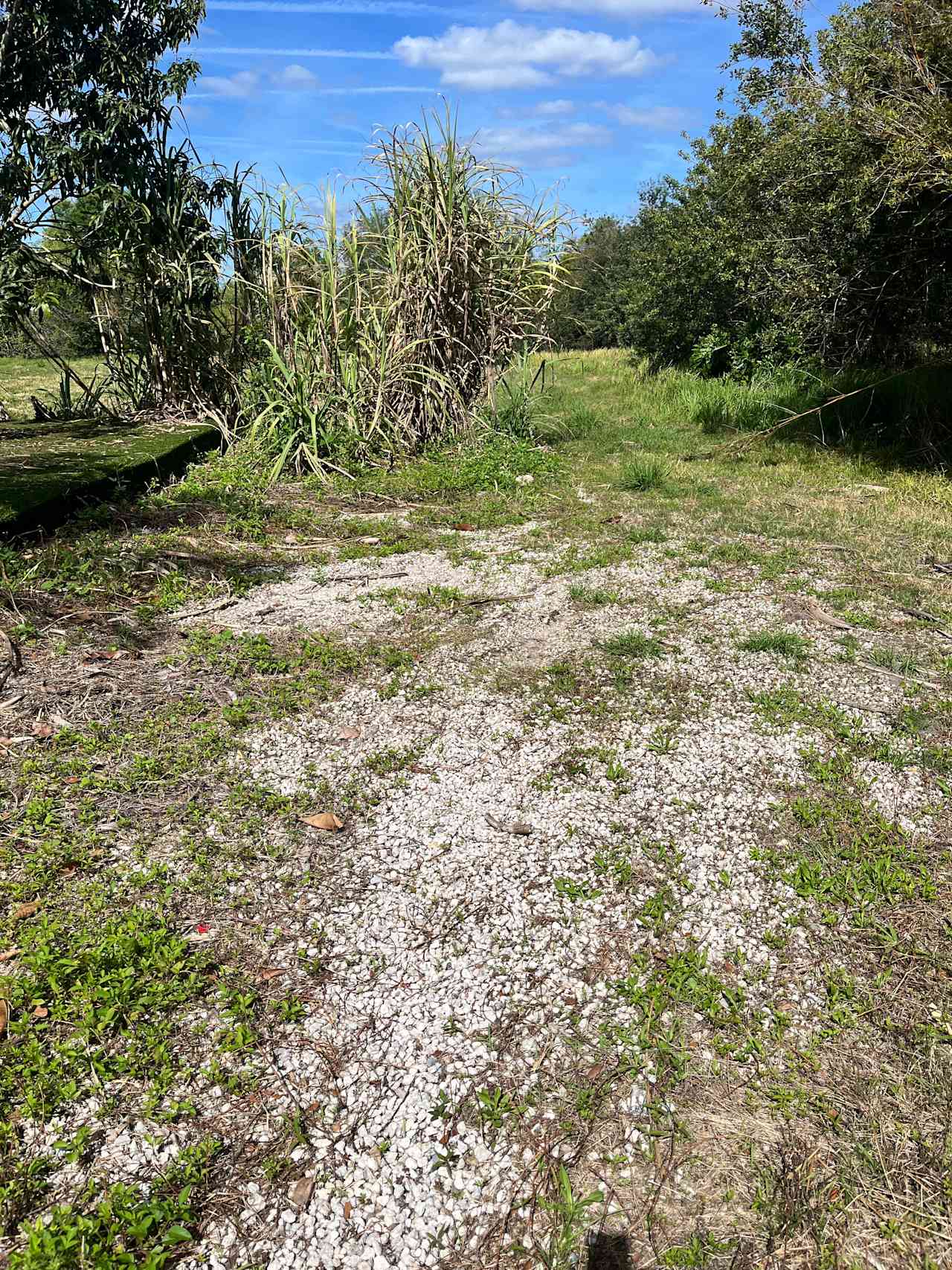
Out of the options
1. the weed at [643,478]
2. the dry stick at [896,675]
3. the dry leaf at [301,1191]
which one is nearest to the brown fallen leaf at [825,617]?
the dry stick at [896,675]

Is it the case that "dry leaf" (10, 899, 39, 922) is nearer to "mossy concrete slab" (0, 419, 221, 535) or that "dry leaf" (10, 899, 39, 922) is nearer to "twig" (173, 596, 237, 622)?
"twig" (173, 596, 237, 622)

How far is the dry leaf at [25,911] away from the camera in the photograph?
2094 mm

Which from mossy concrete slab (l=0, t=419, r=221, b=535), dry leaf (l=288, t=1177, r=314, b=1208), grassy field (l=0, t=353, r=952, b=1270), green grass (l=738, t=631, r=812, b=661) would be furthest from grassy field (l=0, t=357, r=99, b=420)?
dry leaf (l=288, t=1177, r=314, b=1208)

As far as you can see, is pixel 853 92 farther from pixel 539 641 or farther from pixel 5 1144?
pixel 5 1144

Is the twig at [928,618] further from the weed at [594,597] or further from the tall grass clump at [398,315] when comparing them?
the tall grass clump at [398,315]

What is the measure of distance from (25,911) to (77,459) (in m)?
4.07

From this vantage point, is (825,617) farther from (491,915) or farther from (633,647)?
(491,915)

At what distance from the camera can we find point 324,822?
2504 millimetres

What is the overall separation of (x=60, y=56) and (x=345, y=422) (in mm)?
4878

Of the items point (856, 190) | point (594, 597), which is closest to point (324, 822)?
point (594, 597)

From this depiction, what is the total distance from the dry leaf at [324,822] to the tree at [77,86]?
6.70m

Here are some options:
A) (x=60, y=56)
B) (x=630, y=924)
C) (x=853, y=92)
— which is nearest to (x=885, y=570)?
(x=630, y=924)

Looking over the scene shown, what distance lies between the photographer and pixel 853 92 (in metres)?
5.95

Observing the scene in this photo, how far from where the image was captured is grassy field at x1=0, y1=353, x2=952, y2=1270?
153 cm
